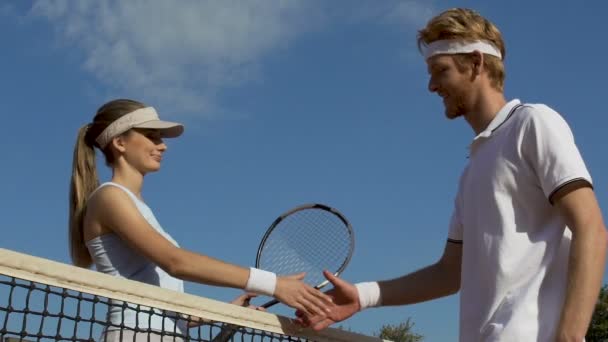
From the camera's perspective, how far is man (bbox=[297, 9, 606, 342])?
Result: 2.95 m

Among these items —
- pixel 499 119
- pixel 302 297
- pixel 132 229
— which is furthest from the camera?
pixel 302 297

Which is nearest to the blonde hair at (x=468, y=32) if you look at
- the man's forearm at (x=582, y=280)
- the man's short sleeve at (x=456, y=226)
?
the man's short sleeve at (x=456, y=226)

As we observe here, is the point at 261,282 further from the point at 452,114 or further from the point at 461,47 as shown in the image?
the point at 461,47

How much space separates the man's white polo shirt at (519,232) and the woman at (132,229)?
1.00m

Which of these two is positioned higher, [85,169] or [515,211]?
[85,169]

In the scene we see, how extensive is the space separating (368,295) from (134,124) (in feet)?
4.26

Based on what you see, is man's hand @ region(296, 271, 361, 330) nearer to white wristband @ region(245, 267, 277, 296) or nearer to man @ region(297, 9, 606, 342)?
white wristband @ region(245, 267, 277, 296)

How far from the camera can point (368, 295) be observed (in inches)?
162

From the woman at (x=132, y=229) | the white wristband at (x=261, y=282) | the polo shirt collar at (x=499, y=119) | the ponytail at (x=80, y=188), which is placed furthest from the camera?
the ponytail at (x=80, y=188)

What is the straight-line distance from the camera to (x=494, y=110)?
3.44 metres

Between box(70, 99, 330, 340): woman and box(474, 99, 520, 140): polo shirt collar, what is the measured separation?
1.13 meters

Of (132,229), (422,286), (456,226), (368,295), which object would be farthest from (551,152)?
(132,229)

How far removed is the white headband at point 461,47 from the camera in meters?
3.53

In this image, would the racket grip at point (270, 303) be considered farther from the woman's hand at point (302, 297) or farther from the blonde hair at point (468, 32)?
the blonde hair at point (468, 32)
